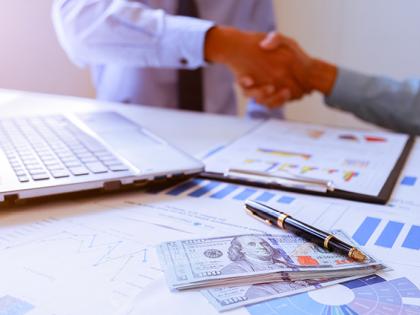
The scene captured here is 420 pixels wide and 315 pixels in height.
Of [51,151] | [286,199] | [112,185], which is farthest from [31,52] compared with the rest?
[286,199]

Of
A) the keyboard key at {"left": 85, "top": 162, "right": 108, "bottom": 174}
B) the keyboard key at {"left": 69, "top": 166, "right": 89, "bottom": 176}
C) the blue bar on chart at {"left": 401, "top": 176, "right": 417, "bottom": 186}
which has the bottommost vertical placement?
the keyboard key at {"left": 69, "top": 166, "right": 89, "bottom": 176}

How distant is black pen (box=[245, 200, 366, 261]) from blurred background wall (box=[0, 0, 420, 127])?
895 millimetres

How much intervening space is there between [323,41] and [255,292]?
1640 millimetres

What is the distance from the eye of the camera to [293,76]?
1188 millimetres

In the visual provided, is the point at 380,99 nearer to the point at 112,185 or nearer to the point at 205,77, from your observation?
the point at 205,77

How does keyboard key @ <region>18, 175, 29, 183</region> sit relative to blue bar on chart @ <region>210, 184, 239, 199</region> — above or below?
above

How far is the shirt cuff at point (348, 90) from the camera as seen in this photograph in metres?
1.08

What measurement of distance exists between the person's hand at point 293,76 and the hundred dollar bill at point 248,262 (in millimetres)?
715

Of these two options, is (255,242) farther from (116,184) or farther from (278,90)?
(278,90)

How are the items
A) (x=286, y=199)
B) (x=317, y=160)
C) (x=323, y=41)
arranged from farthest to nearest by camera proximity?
(x=323, y=41) → (x=317, y=160) → (x=286, y=199)

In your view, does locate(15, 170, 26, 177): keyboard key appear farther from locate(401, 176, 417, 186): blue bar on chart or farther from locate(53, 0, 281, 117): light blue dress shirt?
locate(53, 0, 281, 117): light blue dress shirt

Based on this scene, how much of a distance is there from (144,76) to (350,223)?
851mm

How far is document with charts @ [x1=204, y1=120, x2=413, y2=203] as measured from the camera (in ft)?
2.06

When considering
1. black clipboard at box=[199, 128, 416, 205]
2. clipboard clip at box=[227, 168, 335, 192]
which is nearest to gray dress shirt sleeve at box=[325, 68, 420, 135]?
black clipboard at box=[199, 128, 416, 205]
